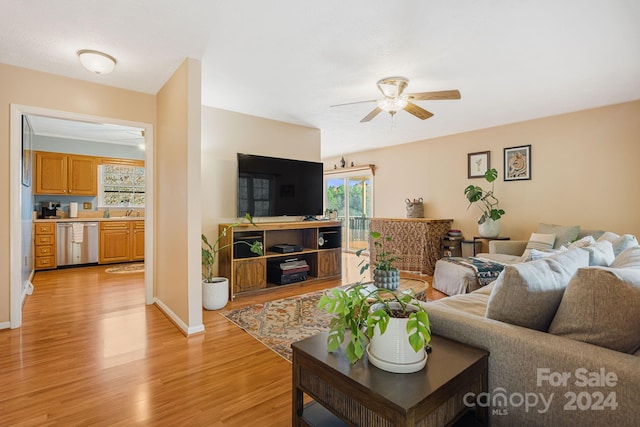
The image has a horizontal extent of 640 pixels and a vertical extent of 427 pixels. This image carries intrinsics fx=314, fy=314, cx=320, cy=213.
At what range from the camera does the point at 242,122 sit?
429 centimetres

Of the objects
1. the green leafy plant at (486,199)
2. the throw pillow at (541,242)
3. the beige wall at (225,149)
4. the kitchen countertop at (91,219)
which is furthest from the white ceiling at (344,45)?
the kitchen countertop at (91,219)

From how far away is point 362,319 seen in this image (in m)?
1.13

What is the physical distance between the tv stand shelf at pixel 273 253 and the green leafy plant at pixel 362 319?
112 inches

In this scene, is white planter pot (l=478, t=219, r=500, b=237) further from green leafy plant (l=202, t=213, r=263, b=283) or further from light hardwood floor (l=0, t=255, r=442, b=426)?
light hardwood floor (l=0, t=255, r=442, b=426)

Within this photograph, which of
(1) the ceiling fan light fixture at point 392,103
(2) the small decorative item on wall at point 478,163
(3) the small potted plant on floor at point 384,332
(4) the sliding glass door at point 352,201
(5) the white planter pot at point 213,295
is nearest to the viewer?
(3) the small potted plant on floor at point 384,332

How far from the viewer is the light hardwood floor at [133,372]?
1699mm

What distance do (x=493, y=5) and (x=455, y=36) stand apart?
372 mm

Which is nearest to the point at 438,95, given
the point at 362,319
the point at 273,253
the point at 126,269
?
the point at 362,319

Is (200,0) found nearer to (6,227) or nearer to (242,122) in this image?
(242,122)

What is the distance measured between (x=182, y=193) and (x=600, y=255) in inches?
121

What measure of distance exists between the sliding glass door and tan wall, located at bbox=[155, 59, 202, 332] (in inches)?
177

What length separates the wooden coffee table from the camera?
2.96 ft

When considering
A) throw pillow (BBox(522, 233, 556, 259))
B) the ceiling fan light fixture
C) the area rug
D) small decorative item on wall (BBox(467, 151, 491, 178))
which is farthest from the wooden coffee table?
the area rug

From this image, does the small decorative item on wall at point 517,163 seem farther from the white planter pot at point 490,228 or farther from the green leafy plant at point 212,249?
the green leafy plant at point 212,249
